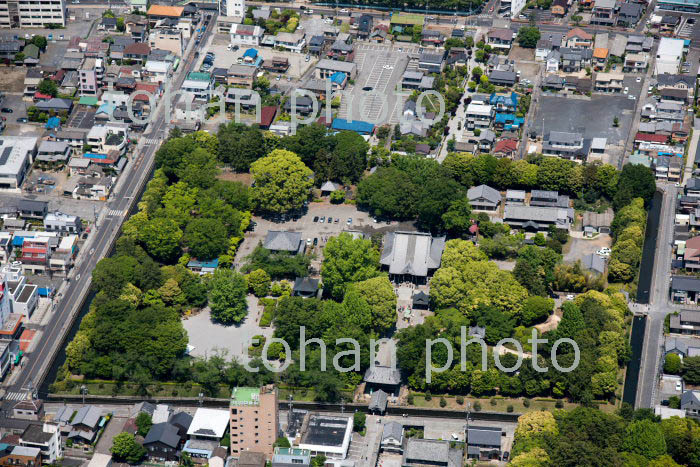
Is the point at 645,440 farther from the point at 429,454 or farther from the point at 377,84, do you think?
the point at 377,84

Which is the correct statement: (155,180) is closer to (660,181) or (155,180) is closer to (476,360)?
(476,360)

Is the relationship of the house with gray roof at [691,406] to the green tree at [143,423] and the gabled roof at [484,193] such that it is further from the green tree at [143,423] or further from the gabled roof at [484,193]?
the green tree at [143,423]

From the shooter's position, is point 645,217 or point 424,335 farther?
point 645,217

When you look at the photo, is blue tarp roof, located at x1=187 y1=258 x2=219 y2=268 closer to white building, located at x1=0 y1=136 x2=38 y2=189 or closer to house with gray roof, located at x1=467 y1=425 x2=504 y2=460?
white building, located at x1=0 y1=136 x2=38 y2=189

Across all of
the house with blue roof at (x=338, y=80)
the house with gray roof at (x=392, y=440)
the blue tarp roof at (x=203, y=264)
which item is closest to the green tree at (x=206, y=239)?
the blue tarp roof at (x=203, y=264)

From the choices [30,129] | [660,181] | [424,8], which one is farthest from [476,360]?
[424,8]
